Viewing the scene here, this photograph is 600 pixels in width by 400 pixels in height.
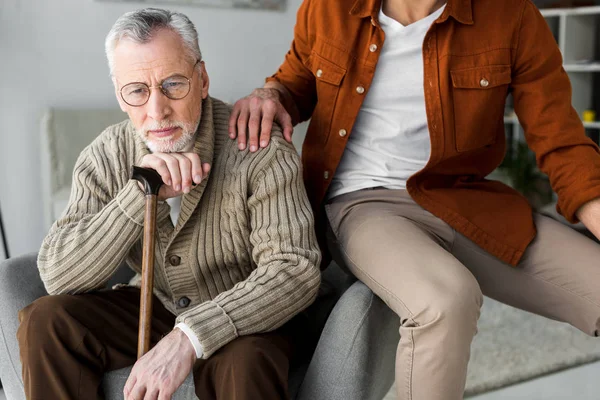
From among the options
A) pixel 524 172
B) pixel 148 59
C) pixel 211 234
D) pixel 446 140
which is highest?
pixel 148 59

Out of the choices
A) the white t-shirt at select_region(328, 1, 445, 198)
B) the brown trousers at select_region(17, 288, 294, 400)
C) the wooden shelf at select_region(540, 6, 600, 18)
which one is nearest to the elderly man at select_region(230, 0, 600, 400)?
the white t-shirt at select_region(328, 1, 445, 198)

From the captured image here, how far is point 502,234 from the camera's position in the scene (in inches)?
68.3

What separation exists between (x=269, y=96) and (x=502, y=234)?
678 mm

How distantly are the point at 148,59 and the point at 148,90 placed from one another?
67mm

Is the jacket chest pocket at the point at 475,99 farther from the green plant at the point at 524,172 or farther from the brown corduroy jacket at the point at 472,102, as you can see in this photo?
the green plant at the point at 524,172

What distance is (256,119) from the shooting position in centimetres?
168

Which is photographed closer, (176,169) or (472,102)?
(176,169)

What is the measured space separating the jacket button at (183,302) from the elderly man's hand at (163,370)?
268mm

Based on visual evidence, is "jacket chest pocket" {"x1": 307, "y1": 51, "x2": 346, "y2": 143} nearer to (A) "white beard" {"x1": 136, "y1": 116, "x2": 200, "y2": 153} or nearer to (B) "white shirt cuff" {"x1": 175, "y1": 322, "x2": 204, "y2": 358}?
(A) "white beard" {"x1": 136, "y1": 116, "x2": 200, "y2": 153}

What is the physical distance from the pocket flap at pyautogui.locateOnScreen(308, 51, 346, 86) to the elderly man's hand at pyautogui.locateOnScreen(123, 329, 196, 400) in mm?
794

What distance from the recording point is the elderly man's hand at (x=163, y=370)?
133 cm

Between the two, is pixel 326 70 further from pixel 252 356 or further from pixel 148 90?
pixel 252 356

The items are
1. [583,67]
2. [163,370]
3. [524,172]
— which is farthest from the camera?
[524,172]

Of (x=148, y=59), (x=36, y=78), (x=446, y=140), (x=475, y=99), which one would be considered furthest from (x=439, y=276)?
(x=36, y=78)
